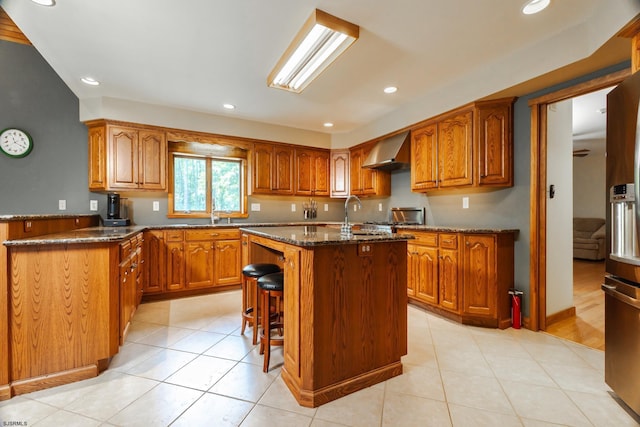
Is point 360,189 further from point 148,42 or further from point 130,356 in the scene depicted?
point 130,356

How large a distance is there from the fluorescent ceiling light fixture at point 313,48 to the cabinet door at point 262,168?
67.8 inches

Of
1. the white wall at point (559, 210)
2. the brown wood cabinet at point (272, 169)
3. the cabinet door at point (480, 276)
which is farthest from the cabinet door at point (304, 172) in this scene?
Result: the white wall at point (559, 210)

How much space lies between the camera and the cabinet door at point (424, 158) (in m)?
3.37

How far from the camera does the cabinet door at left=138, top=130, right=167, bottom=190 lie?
3.67m

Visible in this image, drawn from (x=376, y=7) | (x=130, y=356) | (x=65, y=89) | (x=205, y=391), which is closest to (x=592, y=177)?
(x=376, y=7)

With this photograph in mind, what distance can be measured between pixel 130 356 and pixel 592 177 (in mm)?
9352

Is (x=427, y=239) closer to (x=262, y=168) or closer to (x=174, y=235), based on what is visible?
(x=262, y=168)

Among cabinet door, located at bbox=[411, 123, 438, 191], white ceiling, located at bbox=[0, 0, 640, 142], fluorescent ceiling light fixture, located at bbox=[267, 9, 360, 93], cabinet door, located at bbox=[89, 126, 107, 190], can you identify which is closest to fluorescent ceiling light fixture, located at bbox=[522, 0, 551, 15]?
white ceiling, located at bbox=[0, 0, 640, 142]

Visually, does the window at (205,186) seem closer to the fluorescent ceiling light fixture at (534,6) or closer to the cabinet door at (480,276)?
the cabinet door at (480,276)

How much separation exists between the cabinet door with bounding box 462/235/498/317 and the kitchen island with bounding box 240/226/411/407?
1.23 meters

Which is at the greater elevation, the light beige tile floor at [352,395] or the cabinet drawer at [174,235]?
the cabinet drawer at [174,235]

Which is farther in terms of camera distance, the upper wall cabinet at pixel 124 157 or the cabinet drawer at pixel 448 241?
the upper wall cabinet at pixel 124 157

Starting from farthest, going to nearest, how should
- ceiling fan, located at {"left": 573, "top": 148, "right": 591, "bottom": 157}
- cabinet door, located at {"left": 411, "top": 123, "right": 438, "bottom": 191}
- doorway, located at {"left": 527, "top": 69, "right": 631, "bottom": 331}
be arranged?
ceiling fan, located at {"left": 573, "top": 148, "right": 591, "bottom": 157} < cabinet door, located at {"left": 411, "top": 123, "right": 438, "bottom": 191} < doorway, located at {"left": 527, "top": 69, "right": 631, "bottom": 331}

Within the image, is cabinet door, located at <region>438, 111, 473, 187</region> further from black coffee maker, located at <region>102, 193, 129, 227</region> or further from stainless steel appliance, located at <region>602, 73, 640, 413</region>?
black coffee maker, located at <region>102, 193, 129, 227</region>
